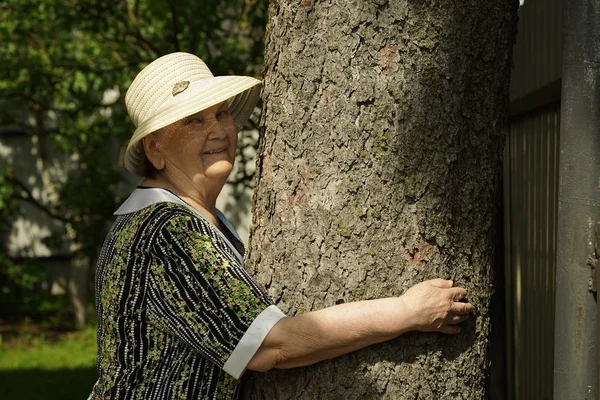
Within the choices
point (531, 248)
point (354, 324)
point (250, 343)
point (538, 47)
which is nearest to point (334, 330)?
point (354, 324)

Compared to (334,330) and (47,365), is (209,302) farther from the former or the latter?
(47,365)

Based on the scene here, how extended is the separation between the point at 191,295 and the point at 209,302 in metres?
0.05

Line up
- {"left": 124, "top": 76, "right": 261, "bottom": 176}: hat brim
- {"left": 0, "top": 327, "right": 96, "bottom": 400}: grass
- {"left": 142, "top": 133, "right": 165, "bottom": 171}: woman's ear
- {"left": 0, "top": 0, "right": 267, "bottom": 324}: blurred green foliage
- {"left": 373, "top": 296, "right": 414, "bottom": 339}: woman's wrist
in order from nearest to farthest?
{"left": 373, "top": 296, "right": 414, "bottom": 339}: woman's wrist, {"left": 124, "top": 76, "right": 261, "bottom": 176}: hat brim, {"left": 142, "top": 133, "right": 165, "bottom": 171}: woman's ear, {"left": 0, "top": 0, "right": 267, "bottom": 324}: blurred green foliage, {"left": 0, "top": 327, "right": 96, "bottom": 400}: grass

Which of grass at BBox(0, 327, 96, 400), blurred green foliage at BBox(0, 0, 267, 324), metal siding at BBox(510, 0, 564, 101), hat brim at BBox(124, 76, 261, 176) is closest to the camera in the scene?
hat brim at BBox(124, 76, 261, 176)

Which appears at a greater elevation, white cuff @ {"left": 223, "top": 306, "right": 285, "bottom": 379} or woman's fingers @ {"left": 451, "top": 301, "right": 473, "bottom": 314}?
woman's fingers @ {"left": 451, "top": 301, "right": 473, "bottom": 314}

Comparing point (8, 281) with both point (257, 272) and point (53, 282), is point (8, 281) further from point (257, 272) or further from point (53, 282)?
point (257, 272)

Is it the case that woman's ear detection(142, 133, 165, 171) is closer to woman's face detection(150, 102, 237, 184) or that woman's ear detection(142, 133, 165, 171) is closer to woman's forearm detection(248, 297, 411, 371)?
woman's face detection(150, 102, 237, 184)

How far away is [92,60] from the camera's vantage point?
830 cm

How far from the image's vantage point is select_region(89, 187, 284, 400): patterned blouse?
2.36 metres

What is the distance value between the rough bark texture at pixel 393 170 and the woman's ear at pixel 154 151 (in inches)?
17.0

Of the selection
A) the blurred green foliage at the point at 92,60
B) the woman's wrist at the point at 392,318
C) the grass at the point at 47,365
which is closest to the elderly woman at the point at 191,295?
the woman's wrist at the point at 392,318

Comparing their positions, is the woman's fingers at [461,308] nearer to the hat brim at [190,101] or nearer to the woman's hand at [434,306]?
the woman's hand at [434,306]

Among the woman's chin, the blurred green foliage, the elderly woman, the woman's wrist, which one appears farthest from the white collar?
the blurred green foliage

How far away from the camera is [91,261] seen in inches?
383
